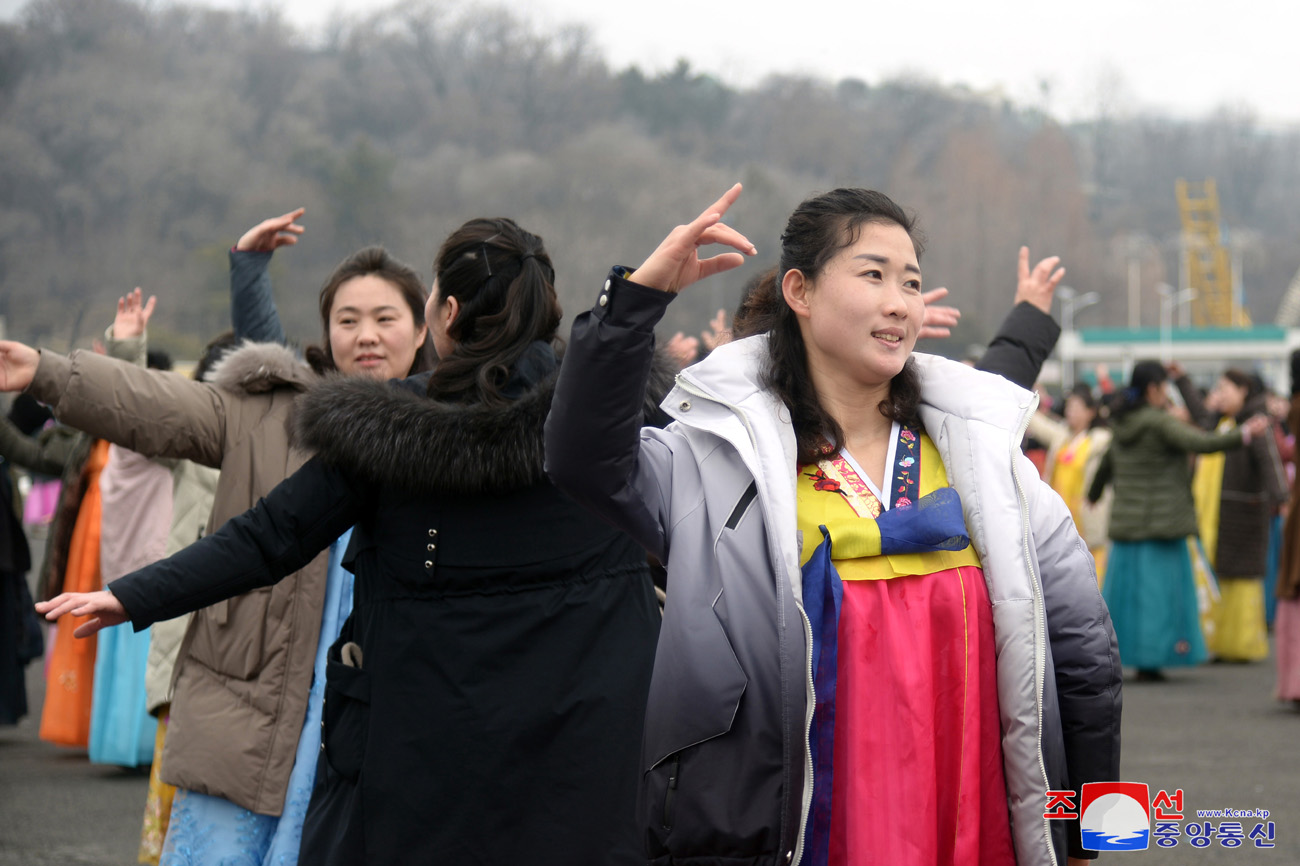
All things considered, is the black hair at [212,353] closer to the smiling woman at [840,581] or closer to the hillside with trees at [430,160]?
the smiling woman at [840,581]

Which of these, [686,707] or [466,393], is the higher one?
[466,393]

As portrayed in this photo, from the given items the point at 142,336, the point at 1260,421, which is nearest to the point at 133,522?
the point at 142,336

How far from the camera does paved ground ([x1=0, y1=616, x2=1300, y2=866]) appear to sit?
5016mm

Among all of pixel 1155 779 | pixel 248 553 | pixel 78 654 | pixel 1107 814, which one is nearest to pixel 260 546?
pixel 248 553

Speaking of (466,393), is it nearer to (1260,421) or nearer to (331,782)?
(331,782)

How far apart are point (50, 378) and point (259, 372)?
0.50m

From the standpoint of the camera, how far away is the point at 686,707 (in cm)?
202

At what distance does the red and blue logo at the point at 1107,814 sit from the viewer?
2168 millimetres

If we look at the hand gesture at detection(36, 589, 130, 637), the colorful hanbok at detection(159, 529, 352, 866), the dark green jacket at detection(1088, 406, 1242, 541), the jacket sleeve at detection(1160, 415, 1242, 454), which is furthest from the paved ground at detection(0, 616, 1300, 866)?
the hand gesture at detection(36, 589, 130, 637)

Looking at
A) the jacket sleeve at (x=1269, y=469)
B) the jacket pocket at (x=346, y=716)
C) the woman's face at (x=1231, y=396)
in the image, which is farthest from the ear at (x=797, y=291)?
the jacket sleeve at (x=1269, y=469)

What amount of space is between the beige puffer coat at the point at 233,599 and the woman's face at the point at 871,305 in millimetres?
1473

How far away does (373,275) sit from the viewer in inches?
144

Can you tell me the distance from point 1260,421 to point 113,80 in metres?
78.4

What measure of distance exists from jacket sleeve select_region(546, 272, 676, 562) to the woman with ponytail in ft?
24.6
